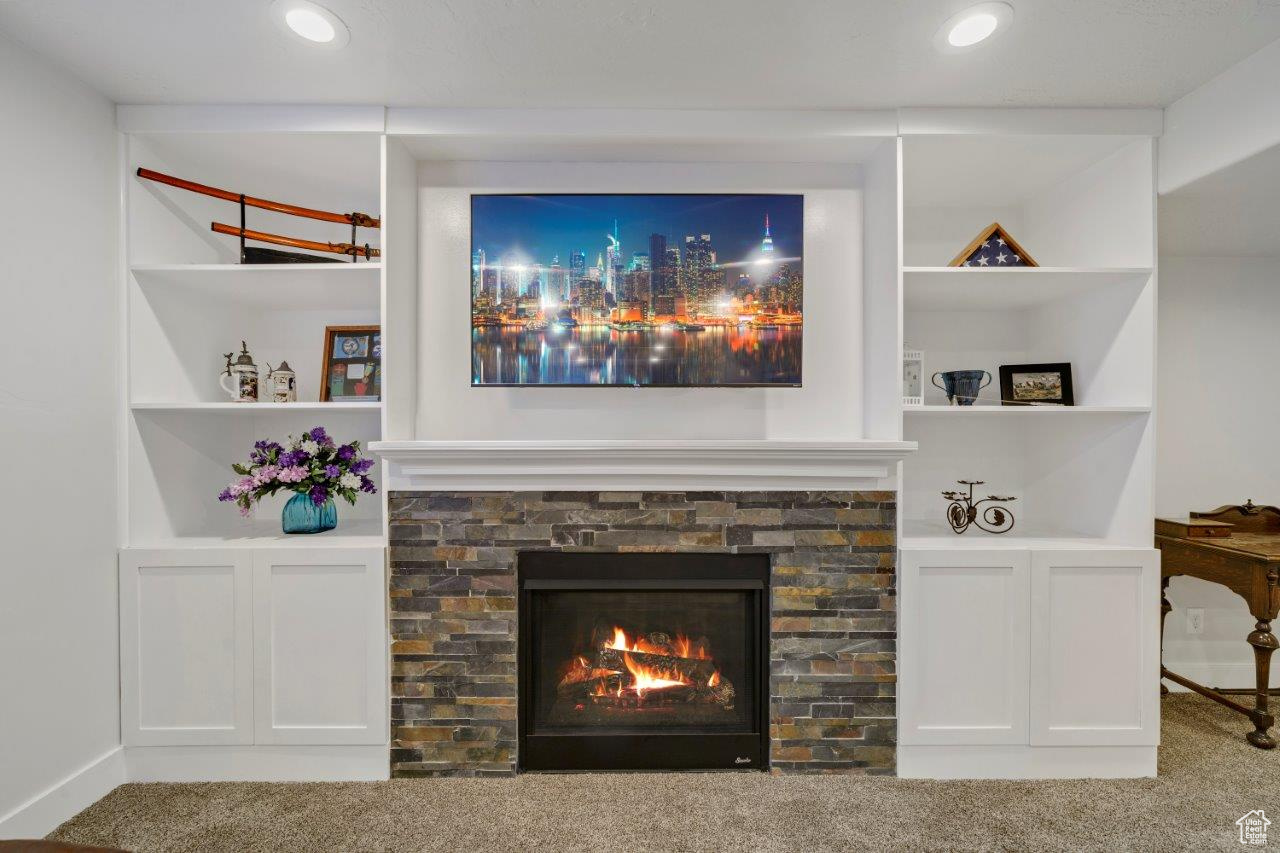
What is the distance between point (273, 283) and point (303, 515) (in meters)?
0.89

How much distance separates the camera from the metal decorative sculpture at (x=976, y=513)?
7.55 feet

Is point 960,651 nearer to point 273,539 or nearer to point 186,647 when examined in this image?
point 273,539

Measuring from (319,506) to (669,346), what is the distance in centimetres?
147

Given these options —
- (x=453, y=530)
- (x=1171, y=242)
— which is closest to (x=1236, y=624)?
(x=1171, y=242)

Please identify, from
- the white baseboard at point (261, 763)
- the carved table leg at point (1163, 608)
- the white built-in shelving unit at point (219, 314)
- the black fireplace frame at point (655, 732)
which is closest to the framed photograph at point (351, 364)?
the white built-in shelving unit at point (219, 314)

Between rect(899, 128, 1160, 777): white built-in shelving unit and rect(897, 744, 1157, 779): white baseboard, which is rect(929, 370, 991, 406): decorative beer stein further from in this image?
rect(897, 744, 1157, 779): white baseboard

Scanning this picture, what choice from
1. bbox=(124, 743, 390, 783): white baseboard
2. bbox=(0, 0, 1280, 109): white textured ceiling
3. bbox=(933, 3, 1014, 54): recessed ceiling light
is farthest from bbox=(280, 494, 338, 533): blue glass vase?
bbox=(933, 3, 1014, 54): recessed ceiling light

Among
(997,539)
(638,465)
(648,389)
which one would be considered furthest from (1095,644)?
(648,389)

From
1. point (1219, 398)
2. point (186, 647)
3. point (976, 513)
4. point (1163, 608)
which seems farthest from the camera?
point (1219, 398)

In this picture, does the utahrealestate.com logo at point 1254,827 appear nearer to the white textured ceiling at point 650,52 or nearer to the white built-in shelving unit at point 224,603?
the white textured ceiling at point 650,52

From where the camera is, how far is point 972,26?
1.62 metres

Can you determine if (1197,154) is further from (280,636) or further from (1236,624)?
(280,636)

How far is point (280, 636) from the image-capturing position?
2.04 m

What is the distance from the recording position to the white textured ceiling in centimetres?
157
